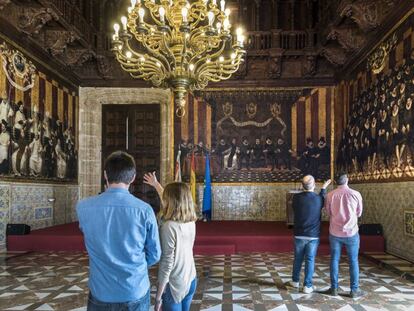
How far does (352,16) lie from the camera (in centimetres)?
1002

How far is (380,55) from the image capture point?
1038 cm

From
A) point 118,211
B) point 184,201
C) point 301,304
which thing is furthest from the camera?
point 301,304

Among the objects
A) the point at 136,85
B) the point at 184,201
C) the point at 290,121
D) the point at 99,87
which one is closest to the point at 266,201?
the point at 290,121

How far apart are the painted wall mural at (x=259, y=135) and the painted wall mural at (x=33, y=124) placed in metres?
3.79

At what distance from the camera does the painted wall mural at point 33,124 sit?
1000 centimetres

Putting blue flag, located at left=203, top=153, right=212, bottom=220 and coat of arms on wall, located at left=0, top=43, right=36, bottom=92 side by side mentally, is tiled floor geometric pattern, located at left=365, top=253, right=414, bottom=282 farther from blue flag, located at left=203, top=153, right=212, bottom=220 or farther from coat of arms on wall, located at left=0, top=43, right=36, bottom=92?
coat of arms on wall, located at left=0, top=43, right=36, bottom=92

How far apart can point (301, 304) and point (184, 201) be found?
3.17m

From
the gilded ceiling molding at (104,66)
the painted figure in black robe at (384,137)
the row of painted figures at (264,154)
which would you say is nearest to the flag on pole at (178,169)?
the row of painted figures at (264,154)

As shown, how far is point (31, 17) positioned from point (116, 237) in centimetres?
908

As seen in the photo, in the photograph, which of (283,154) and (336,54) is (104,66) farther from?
(336,54)

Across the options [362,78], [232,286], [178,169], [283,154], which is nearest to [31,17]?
[178,169]

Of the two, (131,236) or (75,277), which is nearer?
(131,236)

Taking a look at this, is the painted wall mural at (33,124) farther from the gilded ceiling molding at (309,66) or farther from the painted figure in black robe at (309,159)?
the gilded ceiling molding at (309,66)

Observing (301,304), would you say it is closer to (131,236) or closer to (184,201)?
(184,201)
